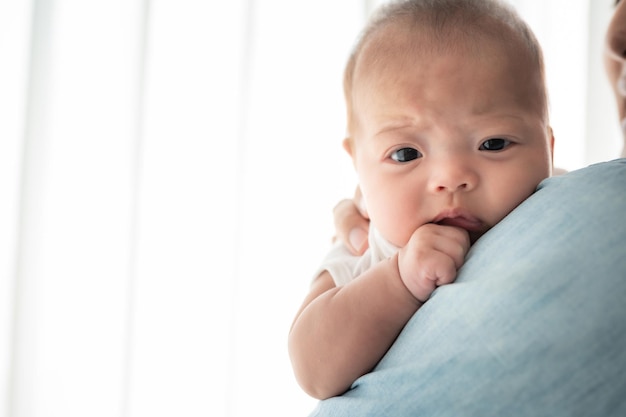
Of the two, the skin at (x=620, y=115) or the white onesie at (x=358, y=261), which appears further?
the skin at (x=620, y=115)

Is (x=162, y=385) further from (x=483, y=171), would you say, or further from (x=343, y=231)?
(x=483, y=171)

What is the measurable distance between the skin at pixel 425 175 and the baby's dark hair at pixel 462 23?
15mm

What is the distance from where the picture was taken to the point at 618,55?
137cm

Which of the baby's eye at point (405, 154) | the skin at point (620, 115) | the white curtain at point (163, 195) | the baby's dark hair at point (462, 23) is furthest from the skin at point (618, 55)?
the white curtain at point (163, 195)

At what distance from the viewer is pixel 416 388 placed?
2.02ft

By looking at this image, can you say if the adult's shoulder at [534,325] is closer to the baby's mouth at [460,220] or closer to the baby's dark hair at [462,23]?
the baby's mouth at [460,220]

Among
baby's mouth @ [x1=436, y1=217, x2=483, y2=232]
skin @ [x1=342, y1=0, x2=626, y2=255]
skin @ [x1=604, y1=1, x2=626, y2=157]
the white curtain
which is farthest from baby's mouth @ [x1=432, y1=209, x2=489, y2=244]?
the white curtain

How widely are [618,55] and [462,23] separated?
701 millimetres

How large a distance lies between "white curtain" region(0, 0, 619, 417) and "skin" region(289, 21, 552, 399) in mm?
1141

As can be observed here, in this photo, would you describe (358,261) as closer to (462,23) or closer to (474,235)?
(474,235)

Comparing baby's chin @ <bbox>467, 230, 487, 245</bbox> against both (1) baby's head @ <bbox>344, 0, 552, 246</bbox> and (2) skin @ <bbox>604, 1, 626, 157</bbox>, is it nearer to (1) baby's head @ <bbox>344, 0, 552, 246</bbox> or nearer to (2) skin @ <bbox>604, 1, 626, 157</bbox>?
(1) baby's head @ <bbox>344, 0, 552, 246</bbox>

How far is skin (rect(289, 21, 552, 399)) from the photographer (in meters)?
0.75

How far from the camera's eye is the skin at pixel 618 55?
51.5 inches

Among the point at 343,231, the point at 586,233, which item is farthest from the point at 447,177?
the point at 343,231
